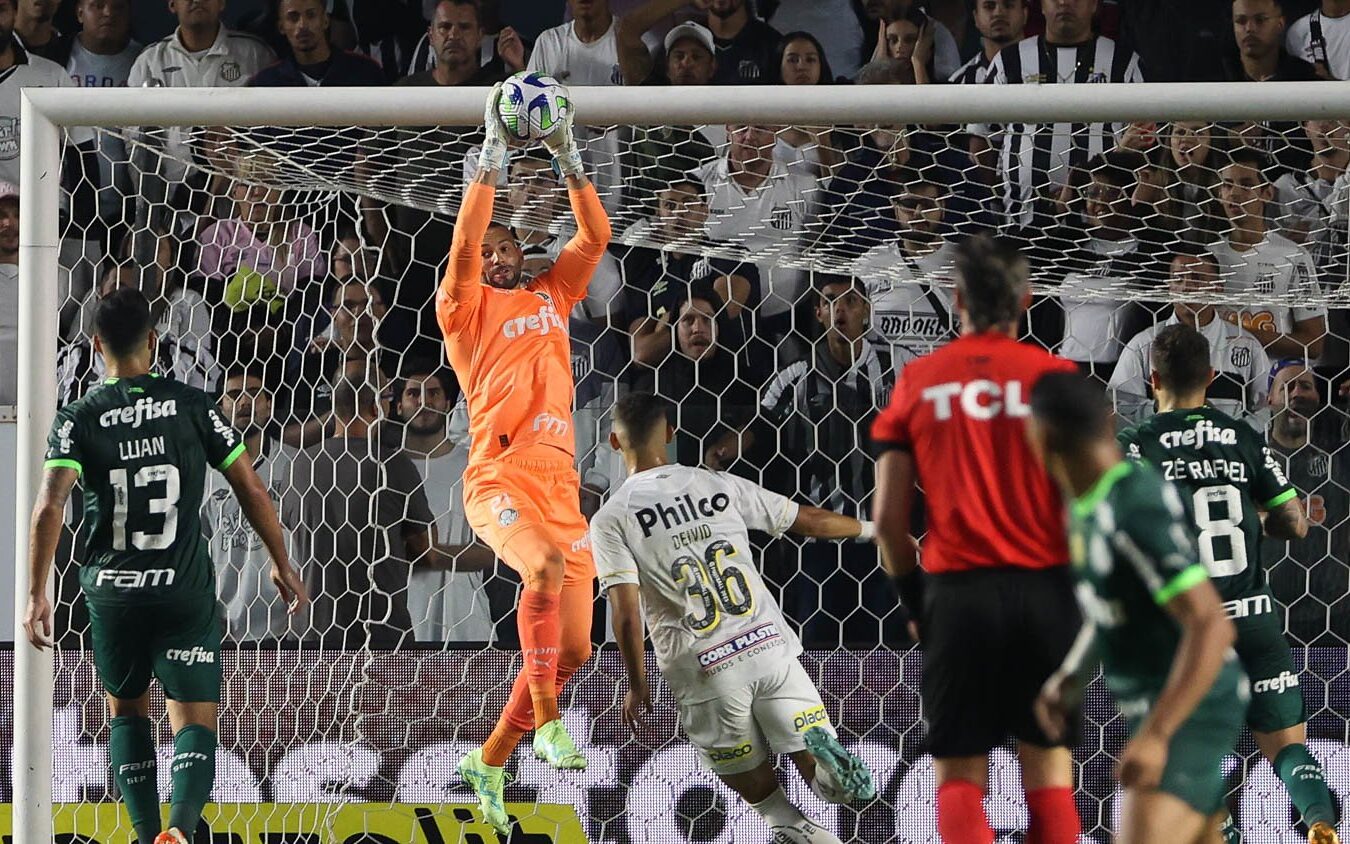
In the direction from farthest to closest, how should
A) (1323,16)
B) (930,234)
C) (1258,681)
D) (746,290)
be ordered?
(1323,16) → (746,290) → (930,234) → (1258,681)

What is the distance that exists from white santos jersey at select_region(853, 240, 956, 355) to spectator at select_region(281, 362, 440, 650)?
1.77 meters

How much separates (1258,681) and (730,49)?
3903 millimetres

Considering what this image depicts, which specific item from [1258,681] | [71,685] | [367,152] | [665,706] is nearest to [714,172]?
[367,152]

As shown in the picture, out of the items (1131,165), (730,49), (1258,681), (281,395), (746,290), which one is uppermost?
(730,49)

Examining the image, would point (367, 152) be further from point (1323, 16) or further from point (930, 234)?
point (1323, 16)

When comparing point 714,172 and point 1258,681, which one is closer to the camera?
point 1258,681

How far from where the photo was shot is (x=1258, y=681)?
4445 mm

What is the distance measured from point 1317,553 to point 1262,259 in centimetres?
99

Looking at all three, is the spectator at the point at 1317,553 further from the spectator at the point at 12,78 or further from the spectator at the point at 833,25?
the spectator at the point at 12,78

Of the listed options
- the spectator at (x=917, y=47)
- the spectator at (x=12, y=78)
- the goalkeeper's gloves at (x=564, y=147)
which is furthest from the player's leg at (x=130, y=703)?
the spectator at (x=917, y=47)

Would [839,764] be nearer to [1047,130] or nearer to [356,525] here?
[356,525]

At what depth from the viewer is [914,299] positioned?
5.75 meters

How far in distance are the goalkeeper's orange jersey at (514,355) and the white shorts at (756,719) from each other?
2.98 ft

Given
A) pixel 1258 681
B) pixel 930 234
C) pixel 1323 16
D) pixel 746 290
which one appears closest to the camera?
pixel 1258 681
